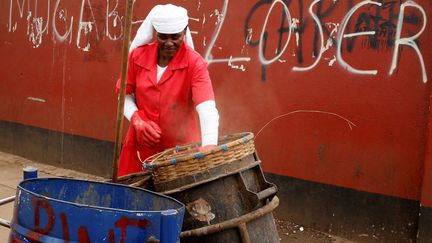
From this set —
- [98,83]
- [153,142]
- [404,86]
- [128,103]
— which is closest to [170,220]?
[153,142]

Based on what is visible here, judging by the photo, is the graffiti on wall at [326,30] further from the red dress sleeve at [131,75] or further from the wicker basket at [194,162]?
the wicker basket at [194,162]

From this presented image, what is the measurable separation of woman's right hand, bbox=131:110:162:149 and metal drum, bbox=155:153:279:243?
0.70 meters

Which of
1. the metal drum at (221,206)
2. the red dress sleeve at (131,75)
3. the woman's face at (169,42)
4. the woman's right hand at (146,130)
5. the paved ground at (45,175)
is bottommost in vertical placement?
the paved ground at (45,175)

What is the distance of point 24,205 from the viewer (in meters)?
2.19

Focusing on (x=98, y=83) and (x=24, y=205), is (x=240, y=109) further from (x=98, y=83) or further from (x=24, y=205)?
(x=24, y=205)

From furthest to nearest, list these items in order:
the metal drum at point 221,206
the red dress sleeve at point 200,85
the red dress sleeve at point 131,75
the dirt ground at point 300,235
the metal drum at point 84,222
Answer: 1. the dirt ground at point 300,235
2. the red dress sleeve at point 131,75
3. the red dress sleeve at point 200,85
4. the metal drum at point 221,206
5. the metal drum at point 84,222

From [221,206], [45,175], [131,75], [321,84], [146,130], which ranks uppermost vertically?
[131,75]

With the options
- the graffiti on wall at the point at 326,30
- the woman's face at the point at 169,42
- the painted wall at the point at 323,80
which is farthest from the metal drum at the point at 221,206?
the graffiti on wall at the point at 326,30

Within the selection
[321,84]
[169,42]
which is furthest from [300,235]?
[169,42]

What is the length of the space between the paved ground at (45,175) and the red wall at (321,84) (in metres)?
0.49

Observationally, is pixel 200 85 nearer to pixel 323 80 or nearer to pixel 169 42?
pixel 169 42

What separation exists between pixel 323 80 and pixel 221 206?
2645 millimetres

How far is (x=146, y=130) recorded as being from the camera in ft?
11.1

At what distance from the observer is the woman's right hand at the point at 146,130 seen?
11.1 feet
